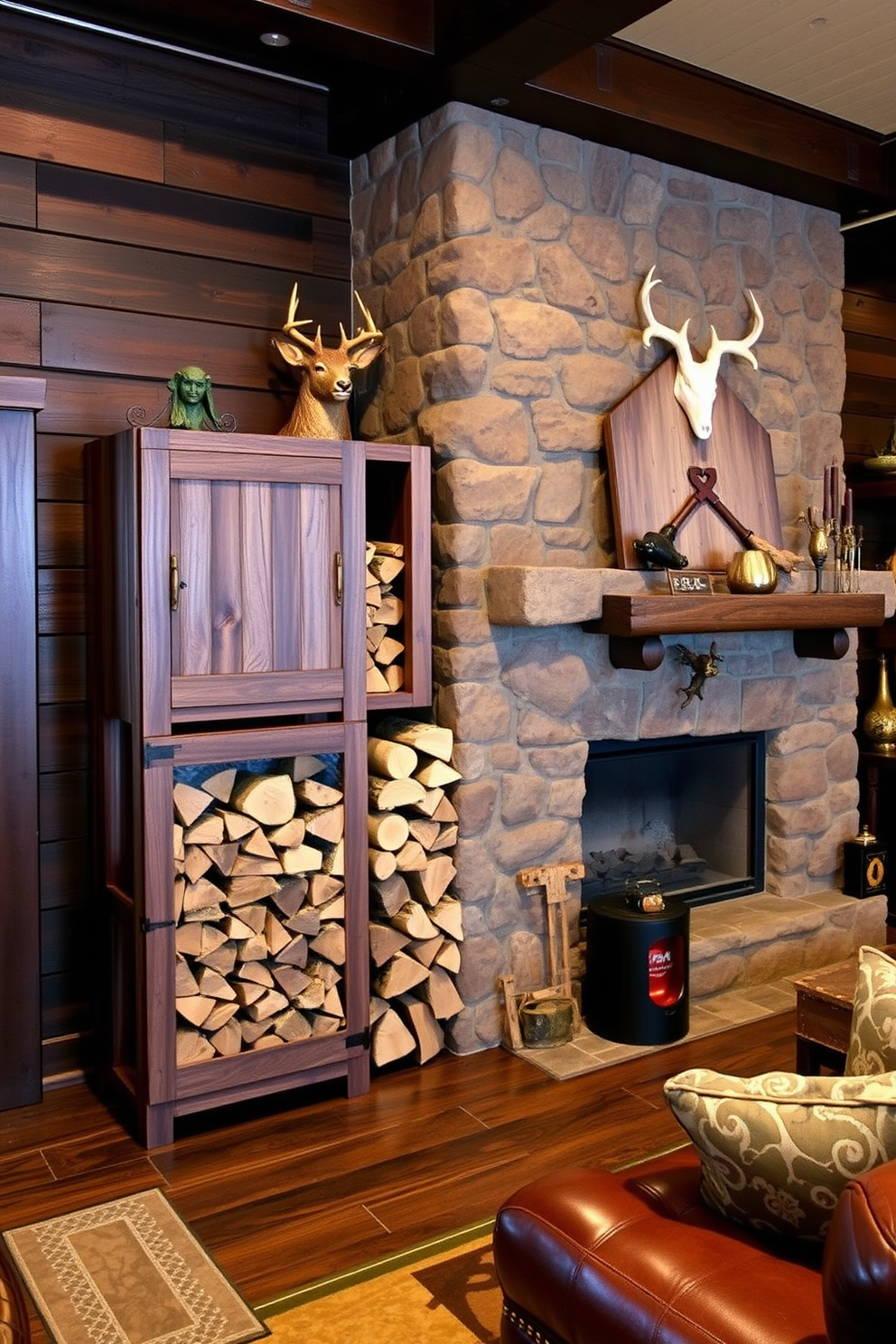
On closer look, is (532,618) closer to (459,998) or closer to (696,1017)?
(459,998)

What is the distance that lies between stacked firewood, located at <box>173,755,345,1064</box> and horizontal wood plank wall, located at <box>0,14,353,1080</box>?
1.60ft

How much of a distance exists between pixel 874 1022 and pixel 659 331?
2.46m

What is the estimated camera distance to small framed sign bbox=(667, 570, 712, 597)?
349cm

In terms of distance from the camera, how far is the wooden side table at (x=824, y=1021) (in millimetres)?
2484

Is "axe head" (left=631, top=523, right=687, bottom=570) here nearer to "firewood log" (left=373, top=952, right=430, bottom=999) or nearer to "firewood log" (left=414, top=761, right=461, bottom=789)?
"firewood log" (left=414, top=761, right=461, bottom=789)

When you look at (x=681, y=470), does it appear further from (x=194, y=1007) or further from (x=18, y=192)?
(x=194, y=1007)

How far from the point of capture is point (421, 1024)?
324 cm

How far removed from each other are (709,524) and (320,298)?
1388 mm

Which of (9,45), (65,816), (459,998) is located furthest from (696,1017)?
(9,45)

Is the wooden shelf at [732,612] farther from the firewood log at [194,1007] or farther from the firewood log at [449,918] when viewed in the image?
the firewood log at [194,1007]

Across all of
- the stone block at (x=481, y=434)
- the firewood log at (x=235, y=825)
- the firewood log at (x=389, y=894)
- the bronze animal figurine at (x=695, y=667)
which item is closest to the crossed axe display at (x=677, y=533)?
the bronze animal figurine at (x=695, y=667)

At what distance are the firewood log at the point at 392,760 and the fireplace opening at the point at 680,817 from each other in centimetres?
85

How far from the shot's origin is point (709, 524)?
3.74 metres

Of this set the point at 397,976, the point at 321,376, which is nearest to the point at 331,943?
the point at 397,976
